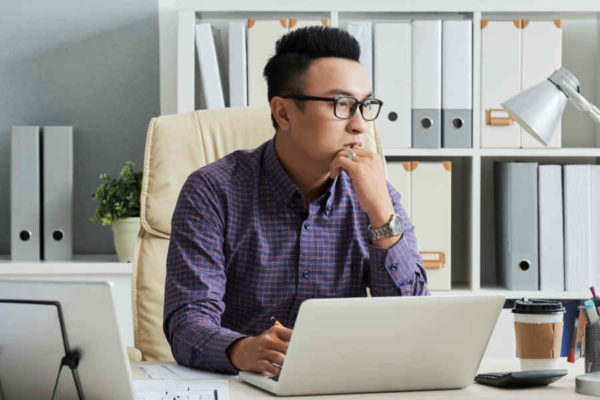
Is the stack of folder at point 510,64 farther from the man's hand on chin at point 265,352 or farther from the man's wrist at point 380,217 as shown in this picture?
the man's hand on chin at point 265,352

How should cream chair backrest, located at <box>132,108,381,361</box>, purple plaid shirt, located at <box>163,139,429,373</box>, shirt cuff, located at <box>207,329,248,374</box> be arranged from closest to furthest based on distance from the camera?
shirt cuff, located at <box>207,329,248,374</box>, purple plaid shirt, located at <box>163,139,429,373</box>, cream chair backrest, located at <box>132,108,381,361</box>

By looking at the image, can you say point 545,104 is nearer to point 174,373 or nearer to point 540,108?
point 540,108

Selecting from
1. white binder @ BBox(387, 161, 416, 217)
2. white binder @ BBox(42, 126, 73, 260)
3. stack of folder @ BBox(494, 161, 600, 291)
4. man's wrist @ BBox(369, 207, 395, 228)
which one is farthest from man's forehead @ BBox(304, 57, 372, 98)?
white binder @ BBox(42, 126, 73, 260)

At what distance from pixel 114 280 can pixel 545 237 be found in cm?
122

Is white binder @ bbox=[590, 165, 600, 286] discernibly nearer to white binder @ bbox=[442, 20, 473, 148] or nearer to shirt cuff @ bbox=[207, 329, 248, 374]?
white binder @ bbox=[442, 20, 473, 148]

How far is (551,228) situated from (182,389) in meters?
1.54

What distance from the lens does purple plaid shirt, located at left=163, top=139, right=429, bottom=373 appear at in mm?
1382

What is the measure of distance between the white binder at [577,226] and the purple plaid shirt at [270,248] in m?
0.90

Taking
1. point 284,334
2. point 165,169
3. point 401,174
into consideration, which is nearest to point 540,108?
point 284,334

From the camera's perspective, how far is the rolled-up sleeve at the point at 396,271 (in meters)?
1.38

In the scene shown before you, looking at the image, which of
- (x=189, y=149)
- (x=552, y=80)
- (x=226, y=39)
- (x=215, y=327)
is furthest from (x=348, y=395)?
(x=226, y=39)

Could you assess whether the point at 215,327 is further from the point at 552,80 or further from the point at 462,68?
the point at 462,68

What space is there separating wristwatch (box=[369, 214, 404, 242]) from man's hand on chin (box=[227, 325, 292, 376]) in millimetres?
365

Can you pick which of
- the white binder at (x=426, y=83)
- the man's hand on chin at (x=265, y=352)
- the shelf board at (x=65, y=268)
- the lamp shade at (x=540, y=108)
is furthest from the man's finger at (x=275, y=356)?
the white binder at (x=426, y=83)
